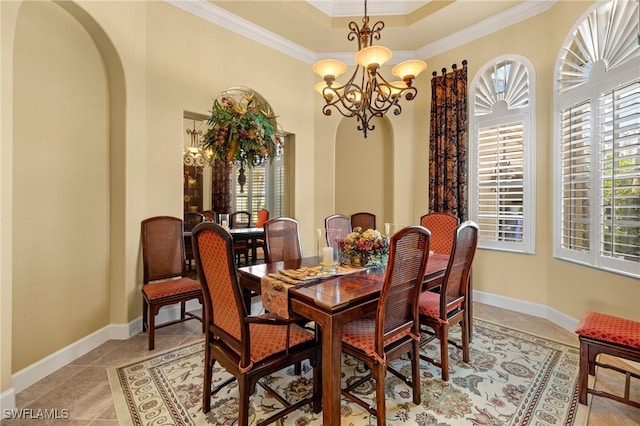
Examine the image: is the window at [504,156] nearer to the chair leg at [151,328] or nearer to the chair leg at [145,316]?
the chair leg at [151,328]

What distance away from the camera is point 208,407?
1809mm

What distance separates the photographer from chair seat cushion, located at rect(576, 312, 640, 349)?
1744mm

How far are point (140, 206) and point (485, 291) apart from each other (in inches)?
165

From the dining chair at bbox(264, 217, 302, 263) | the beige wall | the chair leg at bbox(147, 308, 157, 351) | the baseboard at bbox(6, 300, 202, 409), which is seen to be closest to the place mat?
the dining chair at bbox(264, 217, 302, 263)

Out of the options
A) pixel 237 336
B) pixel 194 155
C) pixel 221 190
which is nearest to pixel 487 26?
pixel 237 336

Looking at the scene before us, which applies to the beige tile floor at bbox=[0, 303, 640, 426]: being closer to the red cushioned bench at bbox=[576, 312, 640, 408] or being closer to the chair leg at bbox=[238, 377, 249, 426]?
the red cushioned bench at bbox=[576, 312, 640, 408]

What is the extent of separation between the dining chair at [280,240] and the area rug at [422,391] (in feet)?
3.15

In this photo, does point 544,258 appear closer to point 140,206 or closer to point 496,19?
point 496,19

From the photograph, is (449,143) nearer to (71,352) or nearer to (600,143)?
(600,143)

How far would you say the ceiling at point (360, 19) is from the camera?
335 cm

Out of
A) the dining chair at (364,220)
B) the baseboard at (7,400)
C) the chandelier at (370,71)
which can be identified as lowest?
the baseboard at (7,400)

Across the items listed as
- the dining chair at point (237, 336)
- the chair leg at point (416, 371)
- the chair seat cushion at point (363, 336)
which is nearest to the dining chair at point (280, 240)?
the dining chair at point (237, 336)

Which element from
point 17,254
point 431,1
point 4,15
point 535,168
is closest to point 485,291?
point 535,168

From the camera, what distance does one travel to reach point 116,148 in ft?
9.09
